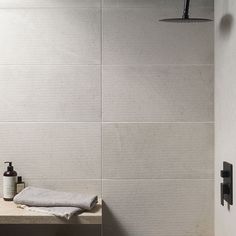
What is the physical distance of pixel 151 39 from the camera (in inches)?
90.8

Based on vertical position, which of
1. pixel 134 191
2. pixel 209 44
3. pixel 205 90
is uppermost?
pixel 209 44

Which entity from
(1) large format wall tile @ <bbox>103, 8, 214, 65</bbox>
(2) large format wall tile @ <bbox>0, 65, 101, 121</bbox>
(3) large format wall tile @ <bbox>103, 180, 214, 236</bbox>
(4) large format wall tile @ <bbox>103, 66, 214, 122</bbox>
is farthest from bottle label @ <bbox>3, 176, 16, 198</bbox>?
(1) large format wall tile @ <bbox>103, 8, 214, 65</bbox>

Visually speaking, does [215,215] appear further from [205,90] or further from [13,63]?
[13,63]

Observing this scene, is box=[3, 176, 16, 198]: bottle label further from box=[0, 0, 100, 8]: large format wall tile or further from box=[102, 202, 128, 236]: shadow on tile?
box=[0, 0, 100, 8]: large format wall tile

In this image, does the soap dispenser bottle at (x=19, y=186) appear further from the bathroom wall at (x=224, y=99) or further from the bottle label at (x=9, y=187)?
the bathroom wall at (x=224, y=99)

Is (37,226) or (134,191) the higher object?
(134,191)

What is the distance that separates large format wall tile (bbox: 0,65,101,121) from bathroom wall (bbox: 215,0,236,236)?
57 centimetres

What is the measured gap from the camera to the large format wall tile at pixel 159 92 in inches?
91.1

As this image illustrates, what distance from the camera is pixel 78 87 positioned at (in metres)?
2.32

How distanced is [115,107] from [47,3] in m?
0.60

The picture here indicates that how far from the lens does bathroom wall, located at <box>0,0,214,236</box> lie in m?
2.31

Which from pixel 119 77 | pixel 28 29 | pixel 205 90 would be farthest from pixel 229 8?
pixel 28 29

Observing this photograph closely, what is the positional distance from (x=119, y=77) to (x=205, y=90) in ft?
1.38

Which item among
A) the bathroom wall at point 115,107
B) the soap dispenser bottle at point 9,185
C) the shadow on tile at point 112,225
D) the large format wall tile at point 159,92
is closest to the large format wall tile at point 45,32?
the bathroom wall at point 115,107
